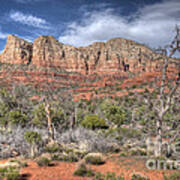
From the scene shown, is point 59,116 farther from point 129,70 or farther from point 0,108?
point 129,70

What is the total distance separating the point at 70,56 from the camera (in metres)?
119

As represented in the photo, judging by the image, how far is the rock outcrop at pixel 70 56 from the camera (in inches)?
4166

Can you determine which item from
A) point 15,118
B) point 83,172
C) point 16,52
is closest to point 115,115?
point 15,118

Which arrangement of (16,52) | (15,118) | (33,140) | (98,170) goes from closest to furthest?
(98,170), (33,140), (15,118), (16,52)

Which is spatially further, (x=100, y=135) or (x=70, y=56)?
(x=70, y=56)

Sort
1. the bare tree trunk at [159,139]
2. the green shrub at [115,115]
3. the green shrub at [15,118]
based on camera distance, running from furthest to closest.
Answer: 1. the green shrub at [115,115]
2. the green shrub at [15,118]
3. the bare tree trunk at [159,139]

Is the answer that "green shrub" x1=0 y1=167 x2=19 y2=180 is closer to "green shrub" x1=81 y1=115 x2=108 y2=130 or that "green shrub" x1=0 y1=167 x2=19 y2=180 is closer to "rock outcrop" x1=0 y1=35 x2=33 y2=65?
"green shrub" x1=81 y1=115 x2=108 y2=130

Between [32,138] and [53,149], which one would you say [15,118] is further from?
[53,149]

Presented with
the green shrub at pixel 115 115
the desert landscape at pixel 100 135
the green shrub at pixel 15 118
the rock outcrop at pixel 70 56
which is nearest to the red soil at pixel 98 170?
the desert landscape at pixel 100 135

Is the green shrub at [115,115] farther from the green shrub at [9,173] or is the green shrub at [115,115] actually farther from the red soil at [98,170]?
the green shrub at [9,173]

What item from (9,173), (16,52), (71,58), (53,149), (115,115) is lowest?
(53,149)

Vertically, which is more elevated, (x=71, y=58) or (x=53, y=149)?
(x=71, y=58)

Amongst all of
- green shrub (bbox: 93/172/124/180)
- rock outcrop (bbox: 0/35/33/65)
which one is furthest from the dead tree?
rock outcrop (bbox: 0/35/33/65)

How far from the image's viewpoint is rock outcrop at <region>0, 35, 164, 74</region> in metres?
106
